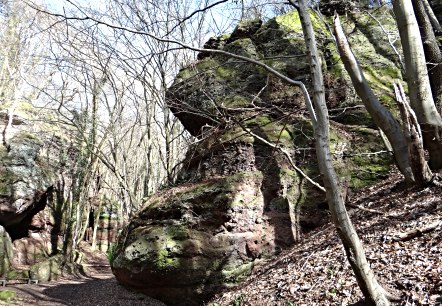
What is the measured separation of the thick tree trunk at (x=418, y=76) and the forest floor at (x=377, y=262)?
818 millimetres

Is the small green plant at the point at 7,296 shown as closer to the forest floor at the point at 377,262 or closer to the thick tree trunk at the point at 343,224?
the forest floor at the point at 377,262

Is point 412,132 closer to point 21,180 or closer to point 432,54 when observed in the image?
point 432,54

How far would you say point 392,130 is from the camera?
5.44 m

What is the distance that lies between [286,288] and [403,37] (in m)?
4.14

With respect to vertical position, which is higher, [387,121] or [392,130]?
[387,121]

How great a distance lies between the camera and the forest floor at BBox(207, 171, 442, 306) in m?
3.40

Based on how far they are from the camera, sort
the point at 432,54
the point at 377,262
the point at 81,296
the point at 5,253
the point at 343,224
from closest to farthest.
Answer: the point at 343,224
the point at 377,262
the point at 432,54
the point at 81,296
the point at 5,253

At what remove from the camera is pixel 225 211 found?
268 inches

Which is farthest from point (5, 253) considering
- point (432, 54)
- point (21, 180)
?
point (432, 54)

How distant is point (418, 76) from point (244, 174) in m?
3.57

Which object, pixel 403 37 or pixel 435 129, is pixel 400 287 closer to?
pixel 435 129

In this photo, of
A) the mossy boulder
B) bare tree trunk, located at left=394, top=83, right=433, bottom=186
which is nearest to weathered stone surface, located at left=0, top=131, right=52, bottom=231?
the mossy boulder

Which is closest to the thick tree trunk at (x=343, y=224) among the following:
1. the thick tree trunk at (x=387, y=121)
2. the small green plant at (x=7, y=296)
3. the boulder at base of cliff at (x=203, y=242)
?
the thick tree trunk at (x=387, y=121)

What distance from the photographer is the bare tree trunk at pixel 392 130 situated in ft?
16.4
